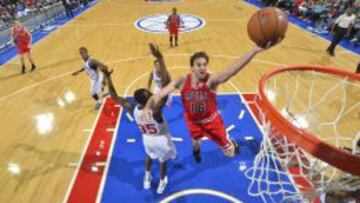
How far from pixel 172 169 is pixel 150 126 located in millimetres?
1421

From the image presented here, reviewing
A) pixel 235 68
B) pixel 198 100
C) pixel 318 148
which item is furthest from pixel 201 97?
pixel 318 148

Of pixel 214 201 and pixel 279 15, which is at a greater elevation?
pixel 279 15

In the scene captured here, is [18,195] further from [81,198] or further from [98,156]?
[98,156]

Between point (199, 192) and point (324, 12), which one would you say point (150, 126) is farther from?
point (324, 12)

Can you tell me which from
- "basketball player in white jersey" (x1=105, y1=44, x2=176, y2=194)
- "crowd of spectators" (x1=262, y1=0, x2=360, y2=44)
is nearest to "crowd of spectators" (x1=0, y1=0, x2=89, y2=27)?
"crowd of spectators" (x1=262, y1=0, x2=360, y2=44)

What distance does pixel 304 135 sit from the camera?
2.63 metres

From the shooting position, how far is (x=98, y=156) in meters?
5.76

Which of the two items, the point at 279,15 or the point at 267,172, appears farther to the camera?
the point at 267,172

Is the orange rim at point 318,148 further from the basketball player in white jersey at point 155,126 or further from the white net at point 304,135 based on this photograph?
the basketball player in white jersey at point 155,126

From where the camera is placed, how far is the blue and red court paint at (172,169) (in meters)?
4.88

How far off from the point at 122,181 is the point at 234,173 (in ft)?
6.12

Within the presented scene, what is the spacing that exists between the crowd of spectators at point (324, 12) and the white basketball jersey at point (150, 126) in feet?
34.5

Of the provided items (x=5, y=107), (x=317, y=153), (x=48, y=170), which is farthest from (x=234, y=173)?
(x=5, y=107)

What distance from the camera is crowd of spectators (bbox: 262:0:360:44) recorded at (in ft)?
40.7
